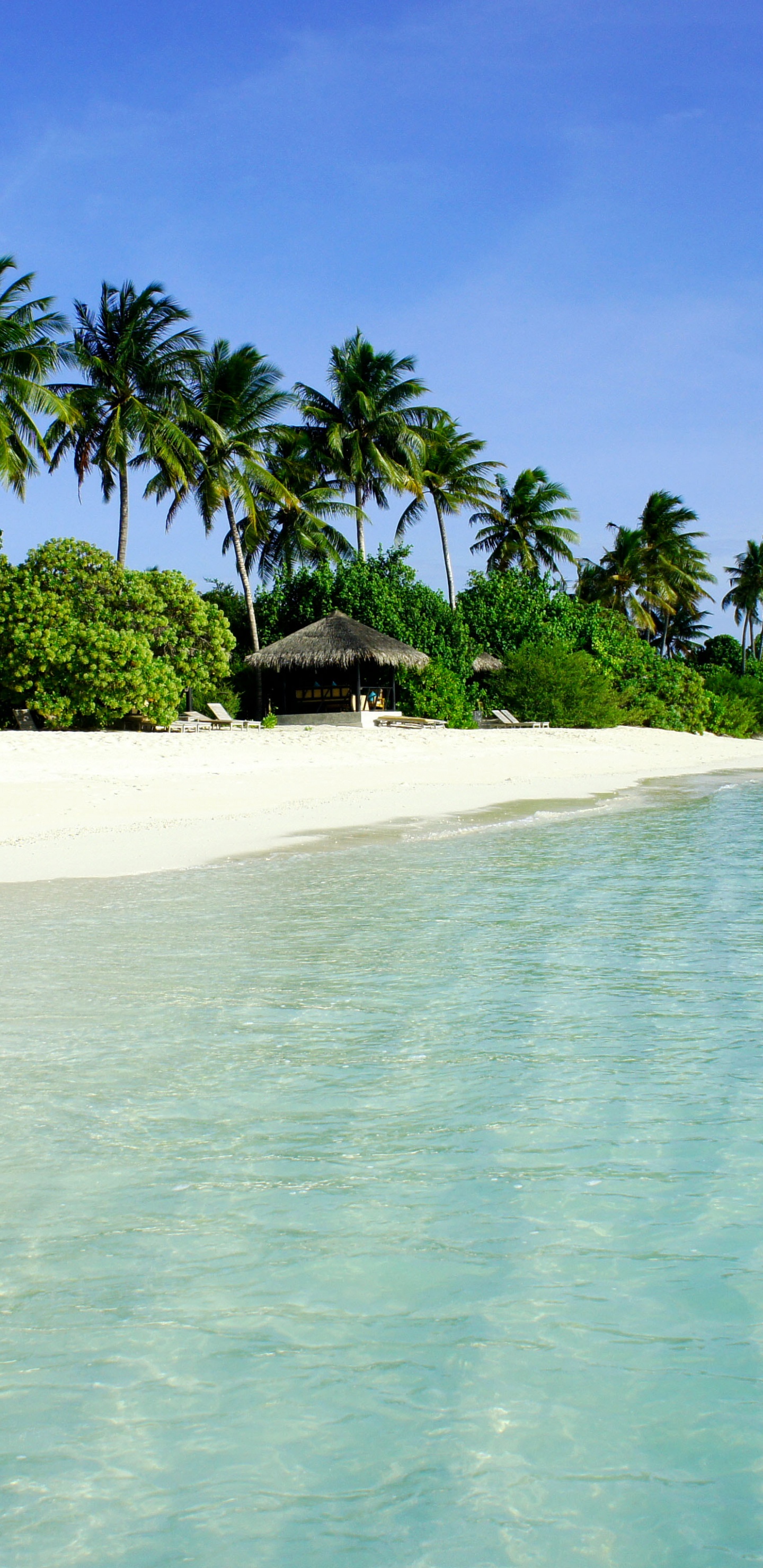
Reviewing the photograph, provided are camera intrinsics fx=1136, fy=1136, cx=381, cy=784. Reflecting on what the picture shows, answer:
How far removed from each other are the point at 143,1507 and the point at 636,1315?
3.91 ft

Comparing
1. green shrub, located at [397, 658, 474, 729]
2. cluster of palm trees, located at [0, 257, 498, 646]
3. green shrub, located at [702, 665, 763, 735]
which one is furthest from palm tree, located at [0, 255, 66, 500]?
green shrub, located at [702, 665, 763, 735]

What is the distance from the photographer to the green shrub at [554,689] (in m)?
30.3

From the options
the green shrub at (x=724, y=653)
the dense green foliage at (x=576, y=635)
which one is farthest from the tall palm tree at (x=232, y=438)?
the green shrub at (x=724, y=653)

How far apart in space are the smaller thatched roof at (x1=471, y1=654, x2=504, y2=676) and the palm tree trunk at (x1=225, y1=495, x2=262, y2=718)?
6.17m

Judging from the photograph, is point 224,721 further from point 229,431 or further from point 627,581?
point 627,581

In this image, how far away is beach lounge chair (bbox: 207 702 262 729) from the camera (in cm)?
2462

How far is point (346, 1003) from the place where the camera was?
17.5ft

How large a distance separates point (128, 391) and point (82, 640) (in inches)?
294

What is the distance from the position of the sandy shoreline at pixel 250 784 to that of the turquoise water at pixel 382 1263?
487 centimetres

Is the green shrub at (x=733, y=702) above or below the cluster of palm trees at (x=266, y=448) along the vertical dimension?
below

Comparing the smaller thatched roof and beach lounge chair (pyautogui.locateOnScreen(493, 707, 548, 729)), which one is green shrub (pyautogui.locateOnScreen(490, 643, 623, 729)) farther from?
beach lounge chair (pyautogui.locateOnScreen(493, 707, 548, 729))

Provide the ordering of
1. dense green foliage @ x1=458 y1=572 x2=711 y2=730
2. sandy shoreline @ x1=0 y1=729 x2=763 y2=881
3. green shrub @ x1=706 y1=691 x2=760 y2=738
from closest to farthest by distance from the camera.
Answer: sandy shoreline @ x1=0 y1=729 x2=763 y2=881, dense green foliage @ x1=458 y1=572 x2=711 y2=730, green shrub @ x1=706 y1=691 x2=760 y2=738

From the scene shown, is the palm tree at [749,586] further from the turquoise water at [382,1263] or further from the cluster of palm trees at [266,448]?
the turquoise water at [382,1263]

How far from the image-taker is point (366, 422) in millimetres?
32594
